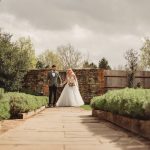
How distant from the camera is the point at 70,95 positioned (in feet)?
66.0

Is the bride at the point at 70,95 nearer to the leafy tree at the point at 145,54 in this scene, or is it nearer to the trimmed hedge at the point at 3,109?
the trimmed hedge at the point at 3,109

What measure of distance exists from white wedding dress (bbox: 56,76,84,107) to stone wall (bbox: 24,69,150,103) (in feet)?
6.35

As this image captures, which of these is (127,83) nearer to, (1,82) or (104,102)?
(1,82)

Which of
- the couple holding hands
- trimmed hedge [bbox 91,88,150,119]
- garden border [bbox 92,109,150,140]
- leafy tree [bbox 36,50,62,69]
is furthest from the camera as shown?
leafy tree [bbox 36,50,62,69]

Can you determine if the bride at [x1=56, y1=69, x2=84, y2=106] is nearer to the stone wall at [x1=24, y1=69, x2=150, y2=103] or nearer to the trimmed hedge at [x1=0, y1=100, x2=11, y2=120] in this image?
the stone wall at [x1=24, y1=69, x2=150, y2=103]

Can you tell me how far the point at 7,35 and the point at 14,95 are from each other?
9.53 meters

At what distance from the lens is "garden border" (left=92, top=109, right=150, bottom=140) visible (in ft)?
20.6

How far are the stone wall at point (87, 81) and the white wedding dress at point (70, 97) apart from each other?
6.35 ft

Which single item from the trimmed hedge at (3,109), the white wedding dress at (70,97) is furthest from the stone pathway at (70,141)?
the white wedding dress at (70,97)

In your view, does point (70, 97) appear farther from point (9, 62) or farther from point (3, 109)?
point (3, 109)

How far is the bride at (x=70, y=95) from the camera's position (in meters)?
20.1

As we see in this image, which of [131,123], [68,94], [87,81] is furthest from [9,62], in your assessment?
[131,123]

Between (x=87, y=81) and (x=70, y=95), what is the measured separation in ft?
9.16

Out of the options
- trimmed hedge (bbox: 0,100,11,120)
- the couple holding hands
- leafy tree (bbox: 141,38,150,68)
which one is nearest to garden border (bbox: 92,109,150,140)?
trimmed hedge (bbox: 0,100,11,120)
